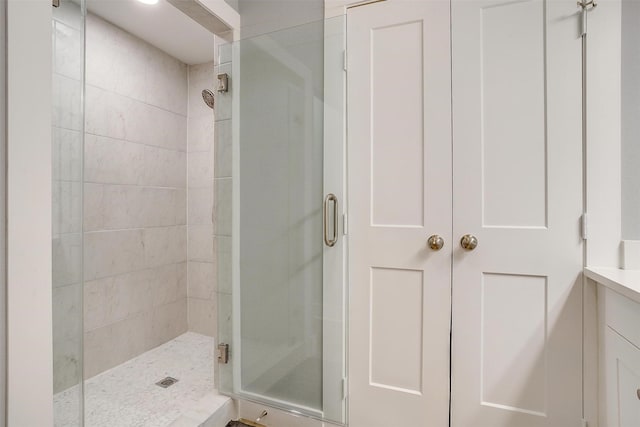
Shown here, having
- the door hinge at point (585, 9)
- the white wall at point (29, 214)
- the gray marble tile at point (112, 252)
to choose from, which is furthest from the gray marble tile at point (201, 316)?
the door hinge at point (585, 9)

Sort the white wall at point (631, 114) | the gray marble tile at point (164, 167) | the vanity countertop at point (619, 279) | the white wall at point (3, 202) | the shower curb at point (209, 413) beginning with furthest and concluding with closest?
the gray marble tile at point (164, 167) < the shower curb at point (209, 413) < the white wall at point (631, 114) < the vanity countertop at point (619, 279) < the white wall at point (3, 202)

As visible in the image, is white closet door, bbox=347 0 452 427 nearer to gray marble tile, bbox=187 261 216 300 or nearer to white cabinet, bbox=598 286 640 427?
white cabinet, bbox=598 286 640 427

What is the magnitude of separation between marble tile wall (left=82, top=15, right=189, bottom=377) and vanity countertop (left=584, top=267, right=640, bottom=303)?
2606mm

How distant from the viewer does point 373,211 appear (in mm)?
1527

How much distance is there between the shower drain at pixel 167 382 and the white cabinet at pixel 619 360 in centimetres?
207

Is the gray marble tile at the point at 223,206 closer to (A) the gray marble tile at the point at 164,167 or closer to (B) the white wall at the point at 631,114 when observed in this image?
(A) the gray marble tile at the point at 164,167

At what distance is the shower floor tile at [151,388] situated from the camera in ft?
5.38

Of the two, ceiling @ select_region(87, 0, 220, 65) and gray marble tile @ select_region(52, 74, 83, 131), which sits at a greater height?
ceiling @ select_region(87, 0, 220, 65)

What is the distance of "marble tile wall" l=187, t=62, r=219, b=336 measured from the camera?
2.79 meters

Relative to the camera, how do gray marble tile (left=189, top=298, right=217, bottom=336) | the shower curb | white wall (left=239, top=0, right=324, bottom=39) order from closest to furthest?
the shower curb < white wall (left=239, top=0, right=324, bottom=39) < gray marble tile (left=189, top=298, right=217, bottom=336)

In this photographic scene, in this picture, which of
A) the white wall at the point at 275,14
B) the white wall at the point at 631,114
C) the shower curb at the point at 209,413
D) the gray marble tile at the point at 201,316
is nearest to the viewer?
the white wall at the point at 631,114

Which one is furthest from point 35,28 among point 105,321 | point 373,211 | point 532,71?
point 105,321

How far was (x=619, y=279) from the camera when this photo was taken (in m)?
1.06

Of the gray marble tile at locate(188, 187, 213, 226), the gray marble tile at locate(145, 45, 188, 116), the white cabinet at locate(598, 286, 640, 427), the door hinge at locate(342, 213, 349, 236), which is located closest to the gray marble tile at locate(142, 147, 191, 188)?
the gray marble tile at locate(188, 187, 213, 226)
